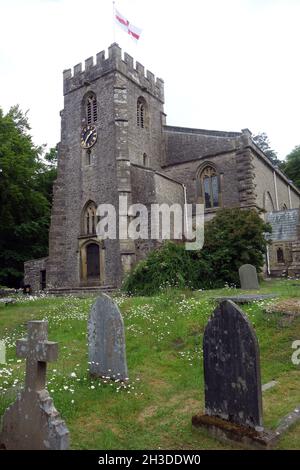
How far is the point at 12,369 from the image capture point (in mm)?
6746

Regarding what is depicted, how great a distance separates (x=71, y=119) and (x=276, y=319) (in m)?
22.0

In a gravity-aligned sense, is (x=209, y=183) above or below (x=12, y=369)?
above

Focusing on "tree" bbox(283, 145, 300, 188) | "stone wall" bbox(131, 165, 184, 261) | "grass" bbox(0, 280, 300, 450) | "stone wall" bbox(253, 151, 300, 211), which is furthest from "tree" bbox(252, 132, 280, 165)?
"grass" bbox(0, 280, 300, 450)

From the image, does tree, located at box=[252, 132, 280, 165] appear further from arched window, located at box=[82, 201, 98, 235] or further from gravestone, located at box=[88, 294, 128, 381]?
gravestone, located at box=[88, 294, 128, 381]

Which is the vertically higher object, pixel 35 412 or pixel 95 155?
pixel 95 155

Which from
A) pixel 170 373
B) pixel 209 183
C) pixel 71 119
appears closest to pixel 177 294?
pixel 170 373

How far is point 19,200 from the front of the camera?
29250 millimetres

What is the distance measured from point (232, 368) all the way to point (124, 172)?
18924 mm

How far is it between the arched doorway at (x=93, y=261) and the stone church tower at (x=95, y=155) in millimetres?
61

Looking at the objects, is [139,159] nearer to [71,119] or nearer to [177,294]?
[71,119]

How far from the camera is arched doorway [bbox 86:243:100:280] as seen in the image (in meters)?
23.6

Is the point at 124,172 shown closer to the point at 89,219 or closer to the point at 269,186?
the point at 89,219

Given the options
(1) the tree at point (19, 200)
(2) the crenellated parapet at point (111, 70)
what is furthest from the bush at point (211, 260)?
(1) the tree at point (19, 200)

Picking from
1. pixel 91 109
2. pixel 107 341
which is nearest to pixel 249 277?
pixel 107 341
